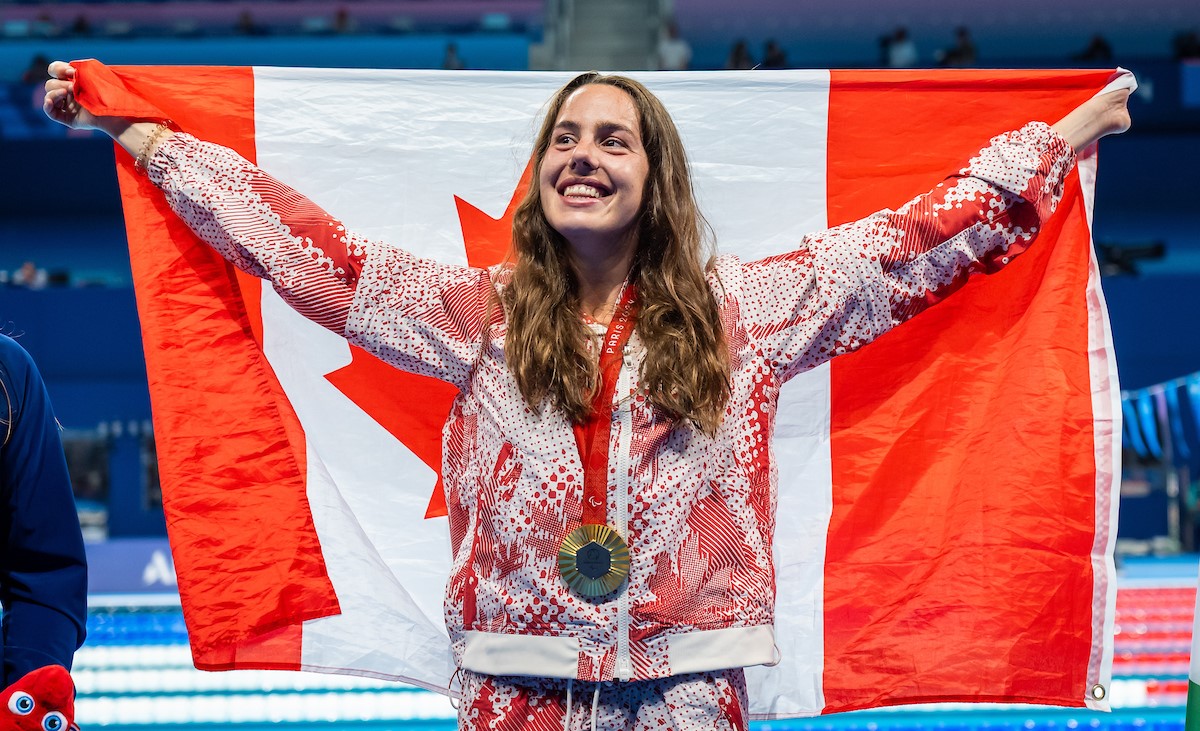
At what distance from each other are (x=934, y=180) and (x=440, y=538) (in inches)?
44.6

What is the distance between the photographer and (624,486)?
1.51m

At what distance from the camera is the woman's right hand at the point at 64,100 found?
6.25ft

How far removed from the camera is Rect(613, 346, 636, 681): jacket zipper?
147cm

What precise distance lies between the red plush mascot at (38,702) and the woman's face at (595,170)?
0.85 m

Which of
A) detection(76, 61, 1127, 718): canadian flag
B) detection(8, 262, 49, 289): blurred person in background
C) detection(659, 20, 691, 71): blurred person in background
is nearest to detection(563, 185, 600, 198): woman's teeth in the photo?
detection(76, 61, 1127, 718): canadian flag

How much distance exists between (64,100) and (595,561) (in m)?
1.21

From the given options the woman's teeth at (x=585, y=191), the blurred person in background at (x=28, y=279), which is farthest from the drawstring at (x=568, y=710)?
the blurred person in background at (x=28, y=279)

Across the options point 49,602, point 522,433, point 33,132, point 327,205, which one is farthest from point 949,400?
point 33,132

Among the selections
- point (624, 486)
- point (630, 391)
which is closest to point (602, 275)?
point (630, 391)

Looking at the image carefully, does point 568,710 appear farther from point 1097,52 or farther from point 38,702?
point 1097,52

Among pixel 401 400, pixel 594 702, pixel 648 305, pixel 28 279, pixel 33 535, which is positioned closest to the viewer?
pixel 33 535

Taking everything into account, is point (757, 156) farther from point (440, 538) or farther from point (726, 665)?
point (726, 665)

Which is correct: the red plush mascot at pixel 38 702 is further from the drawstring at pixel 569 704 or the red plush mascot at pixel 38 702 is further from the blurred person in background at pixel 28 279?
the blurred person in background at pixel 28 279

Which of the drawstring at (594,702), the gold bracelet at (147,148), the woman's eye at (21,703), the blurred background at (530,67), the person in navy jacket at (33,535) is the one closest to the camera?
the woman's eye at (21,703)
